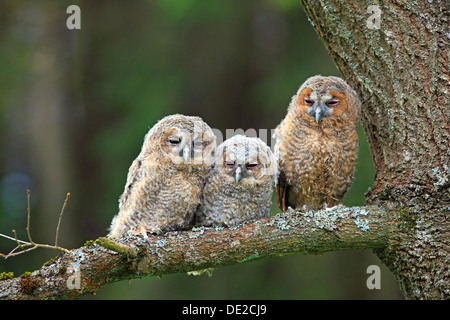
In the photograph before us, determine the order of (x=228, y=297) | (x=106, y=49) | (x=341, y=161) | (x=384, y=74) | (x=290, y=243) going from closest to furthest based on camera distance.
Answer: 1. (x=290, y=243)
2. (x=384, y=74)
3. (x=341, y=161)
4. (x=228, y=297)
5. (x=106, y=49)

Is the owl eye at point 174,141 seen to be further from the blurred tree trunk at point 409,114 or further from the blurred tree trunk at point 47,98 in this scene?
the blurred tree trunk at point 47,98

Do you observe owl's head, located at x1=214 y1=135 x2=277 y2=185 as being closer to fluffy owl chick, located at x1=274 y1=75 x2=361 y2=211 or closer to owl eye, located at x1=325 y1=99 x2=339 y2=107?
fluffy owl chick, located at x1=274 y1=75 x2=361 y2=211

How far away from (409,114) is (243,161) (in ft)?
3.73

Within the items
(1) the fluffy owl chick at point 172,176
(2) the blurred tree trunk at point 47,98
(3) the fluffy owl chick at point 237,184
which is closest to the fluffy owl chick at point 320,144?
(3) the fluffy owl chick at point 237,184

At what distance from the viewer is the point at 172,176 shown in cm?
402

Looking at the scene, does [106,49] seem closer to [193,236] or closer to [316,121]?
[316,121]

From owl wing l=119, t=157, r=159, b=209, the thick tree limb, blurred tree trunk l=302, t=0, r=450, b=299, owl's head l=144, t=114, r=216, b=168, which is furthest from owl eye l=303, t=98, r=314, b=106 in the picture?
owl wing l=119, t=157, r=159, b=209

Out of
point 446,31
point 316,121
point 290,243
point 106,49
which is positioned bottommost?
point 290,243

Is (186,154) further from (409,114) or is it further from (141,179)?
(409,114)

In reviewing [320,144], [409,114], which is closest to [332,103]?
[320,144]

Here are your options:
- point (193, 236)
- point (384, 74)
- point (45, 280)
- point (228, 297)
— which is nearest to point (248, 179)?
point (193, 236)

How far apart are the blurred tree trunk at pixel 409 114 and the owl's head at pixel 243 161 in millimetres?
771

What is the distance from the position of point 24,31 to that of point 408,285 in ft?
21.8
